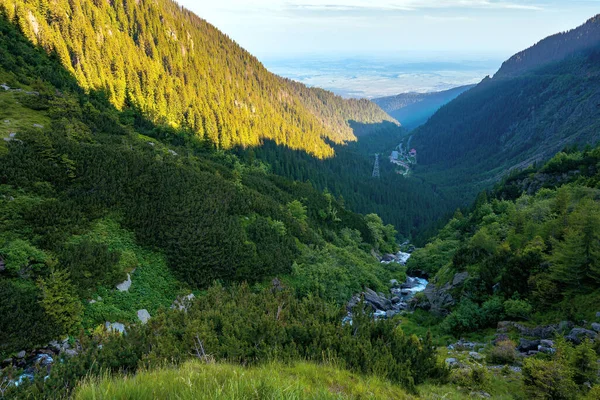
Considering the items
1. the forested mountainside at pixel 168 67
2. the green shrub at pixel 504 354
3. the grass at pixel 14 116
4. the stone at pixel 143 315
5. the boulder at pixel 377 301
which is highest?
the forested mountainside at pixel 168 67

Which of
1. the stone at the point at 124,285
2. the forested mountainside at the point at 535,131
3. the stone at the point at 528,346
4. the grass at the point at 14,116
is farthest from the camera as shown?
the forested mountainside at the point at 535,131

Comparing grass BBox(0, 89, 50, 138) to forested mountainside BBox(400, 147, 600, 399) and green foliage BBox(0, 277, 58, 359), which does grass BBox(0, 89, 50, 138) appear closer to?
green foliage BBox(0, 277, 58, 359)

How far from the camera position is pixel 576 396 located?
7.86 metres

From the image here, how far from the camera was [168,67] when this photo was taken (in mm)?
103062

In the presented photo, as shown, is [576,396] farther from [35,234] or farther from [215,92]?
[215,92]

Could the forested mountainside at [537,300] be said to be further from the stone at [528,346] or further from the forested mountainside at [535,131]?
the forested mountainside at [535,131]

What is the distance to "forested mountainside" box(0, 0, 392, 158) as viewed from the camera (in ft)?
212

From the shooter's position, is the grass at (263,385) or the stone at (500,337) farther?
the stone at (500,337)

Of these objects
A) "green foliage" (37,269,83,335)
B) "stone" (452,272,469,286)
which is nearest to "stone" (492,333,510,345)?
"stone" (452,272,469,286)

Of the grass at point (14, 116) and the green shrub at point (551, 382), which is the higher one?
the grass at point (14, 116)

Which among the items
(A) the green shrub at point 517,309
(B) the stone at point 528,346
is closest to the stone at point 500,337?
(B) the stone at point 528,346

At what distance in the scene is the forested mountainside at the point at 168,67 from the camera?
212ft

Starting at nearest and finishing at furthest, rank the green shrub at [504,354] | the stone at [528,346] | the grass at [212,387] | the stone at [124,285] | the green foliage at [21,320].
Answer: the grass at [212,387] < the green foliage at [21,320] < the green shrub at [504,354] < the stone at [528,346] < the stone at [124,285]

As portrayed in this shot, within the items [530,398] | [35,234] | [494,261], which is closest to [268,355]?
[530,398]
